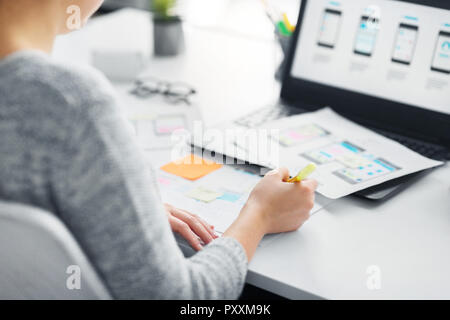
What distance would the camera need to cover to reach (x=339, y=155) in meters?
1.07

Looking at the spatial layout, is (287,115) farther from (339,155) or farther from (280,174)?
(280,174)

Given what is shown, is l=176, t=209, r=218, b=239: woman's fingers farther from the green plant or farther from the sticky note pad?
the green plant

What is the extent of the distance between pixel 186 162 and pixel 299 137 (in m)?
0.26

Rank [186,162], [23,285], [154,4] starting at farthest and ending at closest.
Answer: [154,4]
[186,162]
[23,285]

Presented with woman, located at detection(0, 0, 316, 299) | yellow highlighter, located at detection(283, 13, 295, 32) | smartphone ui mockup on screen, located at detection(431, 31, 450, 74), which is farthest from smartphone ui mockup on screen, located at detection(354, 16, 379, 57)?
woman, located at detection(0, 0, 316, 299)

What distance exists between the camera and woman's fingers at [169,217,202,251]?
824 mm

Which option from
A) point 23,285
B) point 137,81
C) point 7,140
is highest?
point 7,140

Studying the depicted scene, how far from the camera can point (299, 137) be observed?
114 centimetres

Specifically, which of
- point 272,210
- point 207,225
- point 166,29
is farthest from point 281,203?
point 166,29

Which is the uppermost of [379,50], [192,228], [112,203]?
[379,50]

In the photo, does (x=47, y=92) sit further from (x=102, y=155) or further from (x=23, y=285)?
(x=23, y=285)

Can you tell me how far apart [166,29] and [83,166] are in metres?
1.18

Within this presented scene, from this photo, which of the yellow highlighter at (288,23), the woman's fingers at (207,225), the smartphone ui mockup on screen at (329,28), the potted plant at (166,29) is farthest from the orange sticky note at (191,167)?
the potted plant at (166,29)
